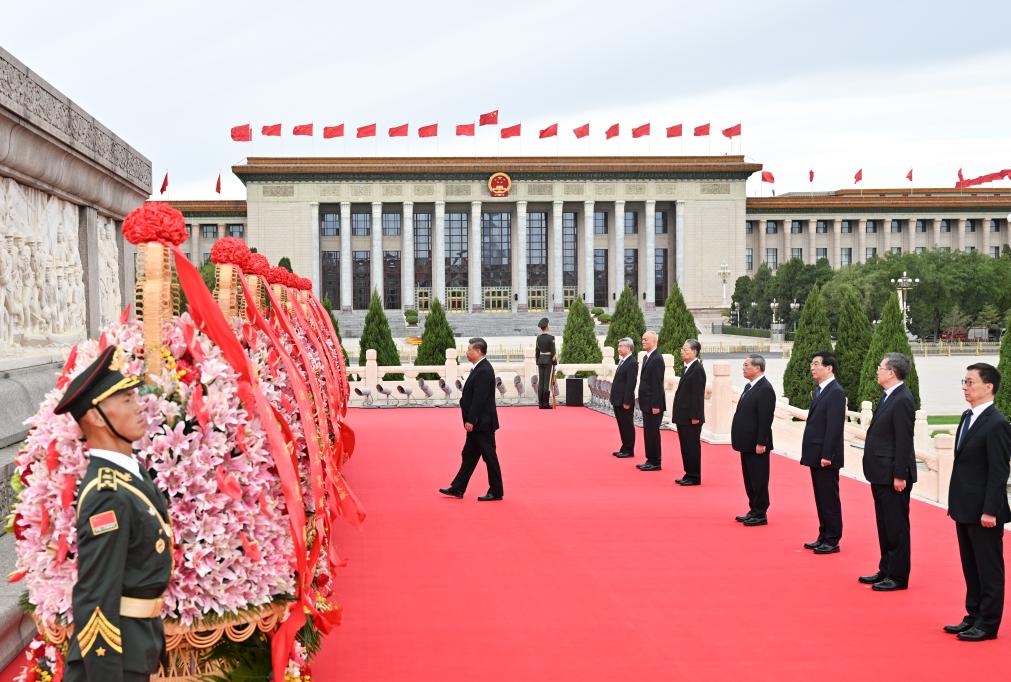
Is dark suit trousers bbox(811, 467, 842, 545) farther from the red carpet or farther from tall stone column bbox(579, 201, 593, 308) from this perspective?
tall stone column bbox(579, 201, 593, 308)

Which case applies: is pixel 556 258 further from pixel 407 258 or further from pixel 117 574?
pixel 117 574

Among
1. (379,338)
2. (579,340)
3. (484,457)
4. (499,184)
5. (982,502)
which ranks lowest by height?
(484,457)

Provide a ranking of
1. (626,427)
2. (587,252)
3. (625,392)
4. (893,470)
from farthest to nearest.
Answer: (587,252) → (626,427) → (625,392) → (893,470)

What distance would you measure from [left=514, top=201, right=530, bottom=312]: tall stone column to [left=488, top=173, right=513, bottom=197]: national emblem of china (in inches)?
56.7

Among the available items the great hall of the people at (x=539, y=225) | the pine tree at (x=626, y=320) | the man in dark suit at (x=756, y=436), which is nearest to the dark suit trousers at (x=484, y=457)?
the man in dark suit at (x=756, y=436)

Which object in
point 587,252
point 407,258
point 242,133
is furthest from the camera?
point 587,252

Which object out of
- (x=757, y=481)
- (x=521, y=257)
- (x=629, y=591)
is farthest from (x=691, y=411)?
(x=521, y=257)

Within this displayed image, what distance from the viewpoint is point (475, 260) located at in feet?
209

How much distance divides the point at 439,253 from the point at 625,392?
53.0 meters

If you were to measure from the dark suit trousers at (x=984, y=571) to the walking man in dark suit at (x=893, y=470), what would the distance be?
2.26 feet

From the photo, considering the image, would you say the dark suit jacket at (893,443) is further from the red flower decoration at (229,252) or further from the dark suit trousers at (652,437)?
the dark suit trousers at (652,437)

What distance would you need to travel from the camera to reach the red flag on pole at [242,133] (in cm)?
5225

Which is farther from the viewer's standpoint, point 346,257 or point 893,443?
point 346,257

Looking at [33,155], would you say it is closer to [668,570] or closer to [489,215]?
[668,570]
